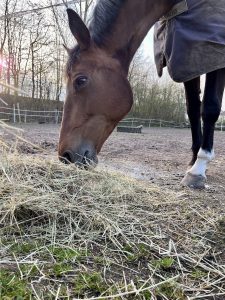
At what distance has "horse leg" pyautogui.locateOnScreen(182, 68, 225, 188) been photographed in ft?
9.03

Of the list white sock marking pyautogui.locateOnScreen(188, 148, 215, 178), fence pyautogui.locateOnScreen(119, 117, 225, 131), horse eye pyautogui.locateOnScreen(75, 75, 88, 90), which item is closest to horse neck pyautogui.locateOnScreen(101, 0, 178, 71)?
horse eye pyautogui.locateOnScreen(75, 75, 88, 90)

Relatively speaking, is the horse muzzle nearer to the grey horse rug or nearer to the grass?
the grass

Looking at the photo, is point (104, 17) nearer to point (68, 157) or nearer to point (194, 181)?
point (68, 157)

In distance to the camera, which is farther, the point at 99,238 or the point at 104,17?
the point at 104,17

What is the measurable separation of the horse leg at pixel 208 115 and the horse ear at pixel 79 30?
1.00 metres

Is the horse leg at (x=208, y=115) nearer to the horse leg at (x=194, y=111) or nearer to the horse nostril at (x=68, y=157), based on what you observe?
the horse leg at (x=194, y=111)

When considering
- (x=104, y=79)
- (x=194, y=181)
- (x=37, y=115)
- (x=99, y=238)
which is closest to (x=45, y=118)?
(x=37, y=115)

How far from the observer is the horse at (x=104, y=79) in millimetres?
2459

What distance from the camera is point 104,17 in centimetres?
263

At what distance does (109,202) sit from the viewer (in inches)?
72.6

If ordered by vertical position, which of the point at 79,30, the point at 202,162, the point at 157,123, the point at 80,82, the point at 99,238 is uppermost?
the point at 79,30

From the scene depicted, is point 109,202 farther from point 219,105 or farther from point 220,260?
point 219,105

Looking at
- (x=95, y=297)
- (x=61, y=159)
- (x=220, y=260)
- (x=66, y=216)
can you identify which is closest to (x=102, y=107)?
(x=61, y=159)

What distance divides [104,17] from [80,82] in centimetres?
53
